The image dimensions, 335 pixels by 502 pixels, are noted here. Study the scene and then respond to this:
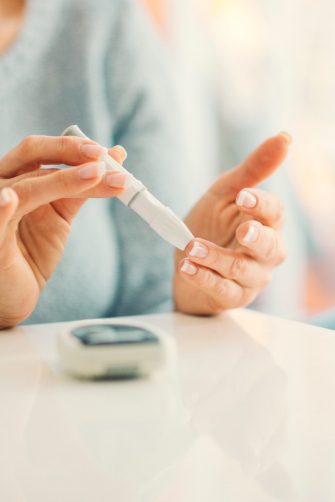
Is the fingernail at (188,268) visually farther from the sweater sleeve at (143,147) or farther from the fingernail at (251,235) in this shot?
the sweater sleeve at (143,147)

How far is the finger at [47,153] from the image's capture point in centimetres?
36

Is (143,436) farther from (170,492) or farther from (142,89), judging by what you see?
(142,89)

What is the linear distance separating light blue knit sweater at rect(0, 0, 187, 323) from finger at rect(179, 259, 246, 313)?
15cm

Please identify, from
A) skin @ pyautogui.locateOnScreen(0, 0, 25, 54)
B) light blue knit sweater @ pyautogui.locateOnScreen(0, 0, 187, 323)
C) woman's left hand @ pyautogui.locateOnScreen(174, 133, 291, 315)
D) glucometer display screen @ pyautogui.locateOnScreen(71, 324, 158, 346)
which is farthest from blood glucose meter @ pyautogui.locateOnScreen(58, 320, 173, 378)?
skin @ pyautogui.locateOnScreen(0, 0, 25, 54)

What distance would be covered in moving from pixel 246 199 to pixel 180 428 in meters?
0.21

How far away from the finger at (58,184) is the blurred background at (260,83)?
3.28ft

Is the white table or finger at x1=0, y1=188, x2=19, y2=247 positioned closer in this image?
the white table

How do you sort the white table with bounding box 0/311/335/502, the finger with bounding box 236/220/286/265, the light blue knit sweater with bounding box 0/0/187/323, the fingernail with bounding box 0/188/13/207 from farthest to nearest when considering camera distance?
1. the light blue knit sweater with bounding box 0/0/187/323
2. the finger with bounding box 236/220/286/265
3. the fingernail with bounding box 0/188/13/207
4. the white table with bounding box 0/311/335/502

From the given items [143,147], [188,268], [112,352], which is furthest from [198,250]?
[143,147]

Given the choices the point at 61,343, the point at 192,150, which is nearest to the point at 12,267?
the point at 61,343

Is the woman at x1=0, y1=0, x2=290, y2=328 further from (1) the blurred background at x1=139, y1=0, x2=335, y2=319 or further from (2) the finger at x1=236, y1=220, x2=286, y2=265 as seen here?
(1) the blurred background at x1=139, y1=0, x2=335, y2=319

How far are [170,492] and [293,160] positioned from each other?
1353mm

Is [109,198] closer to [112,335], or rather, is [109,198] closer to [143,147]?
[143,147]

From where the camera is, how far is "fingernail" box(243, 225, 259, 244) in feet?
1.38
